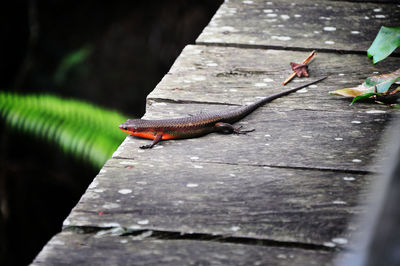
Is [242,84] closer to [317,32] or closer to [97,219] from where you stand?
[317,32]

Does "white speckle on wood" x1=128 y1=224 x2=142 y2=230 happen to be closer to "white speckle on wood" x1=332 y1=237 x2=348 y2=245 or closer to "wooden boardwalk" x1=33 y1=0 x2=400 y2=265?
"wooden boardwalk" x1=33 y1=0 x2=400 y2=265

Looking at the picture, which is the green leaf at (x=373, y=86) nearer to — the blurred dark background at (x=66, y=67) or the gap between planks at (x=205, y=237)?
the gap between planks at (x=205, y=237)

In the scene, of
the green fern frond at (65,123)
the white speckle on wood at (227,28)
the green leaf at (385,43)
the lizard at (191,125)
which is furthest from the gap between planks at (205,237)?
the green fern frond at (65,123)

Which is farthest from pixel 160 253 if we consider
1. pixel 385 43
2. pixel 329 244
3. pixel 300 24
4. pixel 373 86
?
pixel 300 24

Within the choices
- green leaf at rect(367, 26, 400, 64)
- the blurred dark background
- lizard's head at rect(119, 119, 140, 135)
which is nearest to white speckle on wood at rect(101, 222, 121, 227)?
lizard's head at rect(119, 119, 140, 135)

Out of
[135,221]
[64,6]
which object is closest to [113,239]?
[135,221]

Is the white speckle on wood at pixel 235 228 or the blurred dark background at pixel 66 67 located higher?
the white speckle on wood at pixel 235 228
